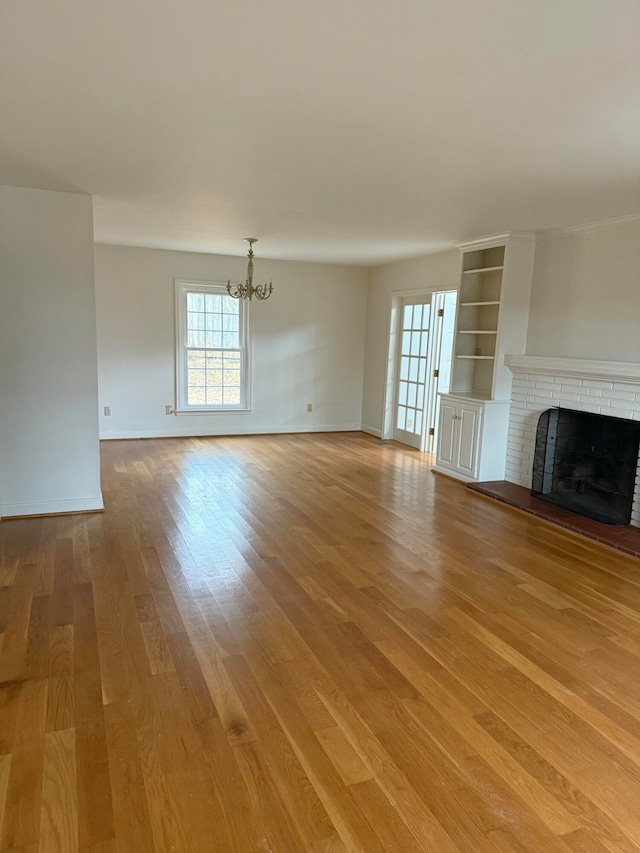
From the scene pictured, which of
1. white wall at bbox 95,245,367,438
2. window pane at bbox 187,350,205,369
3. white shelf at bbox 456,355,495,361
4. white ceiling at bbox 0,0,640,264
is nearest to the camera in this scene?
white ceiling at bbox 0,0,640,264

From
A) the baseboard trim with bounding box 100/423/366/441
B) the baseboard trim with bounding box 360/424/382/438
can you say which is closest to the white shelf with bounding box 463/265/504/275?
the baseboard trim with bounding box 360/424/382/438

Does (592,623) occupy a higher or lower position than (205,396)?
lower

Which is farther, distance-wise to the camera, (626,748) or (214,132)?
(214,132)

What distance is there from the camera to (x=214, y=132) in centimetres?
284

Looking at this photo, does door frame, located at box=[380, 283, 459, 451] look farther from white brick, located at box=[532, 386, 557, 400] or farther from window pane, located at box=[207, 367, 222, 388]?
white brick, located at box=[532, 386, 557, 400]

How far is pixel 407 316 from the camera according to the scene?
754cm

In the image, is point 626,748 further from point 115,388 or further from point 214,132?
point 115,388

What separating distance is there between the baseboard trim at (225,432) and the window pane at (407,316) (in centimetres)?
185

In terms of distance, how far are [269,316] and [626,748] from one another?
669cm

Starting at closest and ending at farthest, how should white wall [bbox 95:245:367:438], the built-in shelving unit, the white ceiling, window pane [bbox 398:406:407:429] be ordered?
the white ceiling < the built-in shelving unit < white wall [bbox 95:245:367:438] < window pane [bbox 398:406:407:429]

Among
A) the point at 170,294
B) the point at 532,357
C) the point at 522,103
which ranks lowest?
the point at 532,357

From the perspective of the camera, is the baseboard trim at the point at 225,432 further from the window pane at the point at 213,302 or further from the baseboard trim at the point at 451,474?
the baseboard trim at the point at 451,474

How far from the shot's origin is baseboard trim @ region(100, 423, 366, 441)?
7301 millimetres

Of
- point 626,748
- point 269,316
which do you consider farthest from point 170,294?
point 626,748
